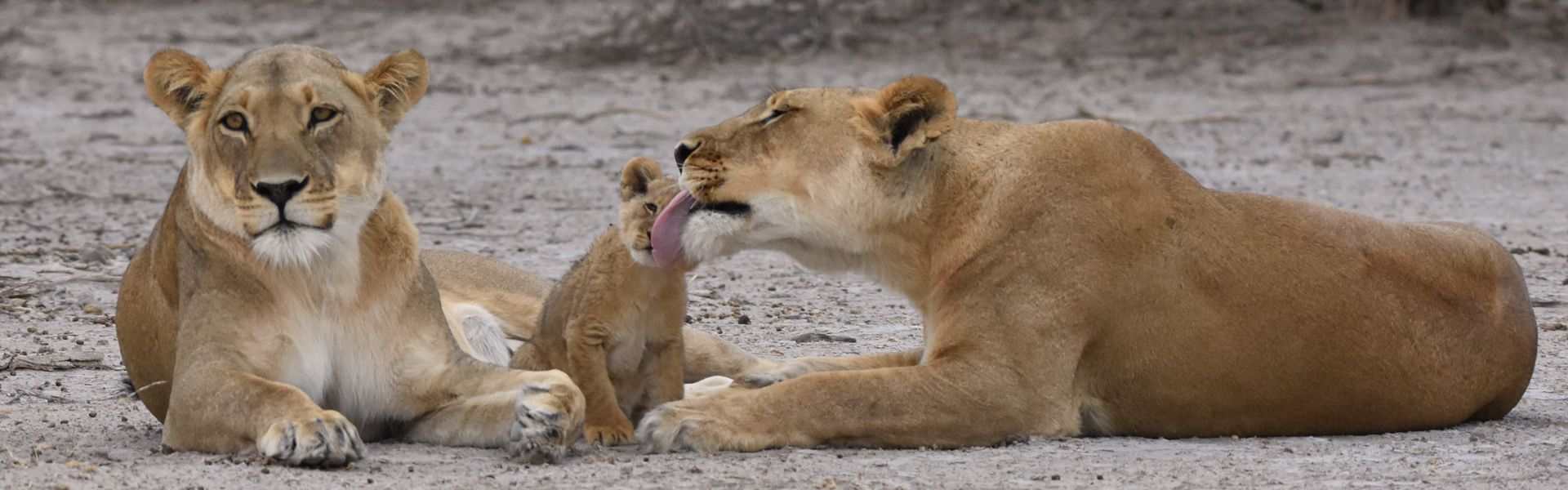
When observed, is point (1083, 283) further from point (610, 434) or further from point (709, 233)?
point (610, 434)

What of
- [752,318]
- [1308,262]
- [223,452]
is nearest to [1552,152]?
[752,318]

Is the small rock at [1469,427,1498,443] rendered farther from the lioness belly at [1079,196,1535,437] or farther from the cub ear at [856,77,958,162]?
the cub ear at [856,77,958,162]

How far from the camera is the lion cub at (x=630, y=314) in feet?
17.6

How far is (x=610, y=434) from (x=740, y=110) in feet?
24.3

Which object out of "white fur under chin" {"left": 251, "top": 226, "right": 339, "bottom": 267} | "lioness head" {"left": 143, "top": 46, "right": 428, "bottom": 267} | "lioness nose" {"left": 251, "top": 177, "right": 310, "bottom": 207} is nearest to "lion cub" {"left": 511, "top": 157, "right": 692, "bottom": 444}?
"lioness head" {"left": 143, "top": 46, "right": 428, "bottom": 267}

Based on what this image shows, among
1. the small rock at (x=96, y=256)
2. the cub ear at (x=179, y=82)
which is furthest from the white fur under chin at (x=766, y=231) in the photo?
the small rock at (x=96, y=256)

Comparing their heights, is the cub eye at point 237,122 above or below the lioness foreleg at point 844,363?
above

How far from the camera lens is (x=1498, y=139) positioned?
11.9 m

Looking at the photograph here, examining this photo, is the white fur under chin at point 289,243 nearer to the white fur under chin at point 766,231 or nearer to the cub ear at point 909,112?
the white fur under chin at point 766,231

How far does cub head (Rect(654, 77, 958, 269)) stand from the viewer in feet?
17.1

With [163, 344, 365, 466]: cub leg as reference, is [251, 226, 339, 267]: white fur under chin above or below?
above

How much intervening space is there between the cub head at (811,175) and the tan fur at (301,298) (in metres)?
0.60

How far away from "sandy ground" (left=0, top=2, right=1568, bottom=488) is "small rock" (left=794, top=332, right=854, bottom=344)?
75mm

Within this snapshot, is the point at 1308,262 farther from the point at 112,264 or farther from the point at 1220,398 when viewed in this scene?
the point at 112,264
